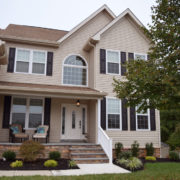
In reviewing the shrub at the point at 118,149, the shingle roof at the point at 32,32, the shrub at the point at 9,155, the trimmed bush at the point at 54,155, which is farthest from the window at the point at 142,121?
the shingle roof at the point at 32,32

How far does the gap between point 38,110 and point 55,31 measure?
6384mm

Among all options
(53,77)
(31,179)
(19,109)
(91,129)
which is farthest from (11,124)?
(31,179)

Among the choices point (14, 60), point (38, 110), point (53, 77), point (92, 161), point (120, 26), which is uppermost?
point (120, 26)

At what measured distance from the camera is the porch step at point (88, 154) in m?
8.66

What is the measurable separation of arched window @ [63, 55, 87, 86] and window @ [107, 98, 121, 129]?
6.79ft

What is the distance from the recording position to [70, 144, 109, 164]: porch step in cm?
866

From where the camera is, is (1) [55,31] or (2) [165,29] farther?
(1) [55,31]

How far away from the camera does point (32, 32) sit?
42.7ft

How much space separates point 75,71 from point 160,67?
6.33 meters

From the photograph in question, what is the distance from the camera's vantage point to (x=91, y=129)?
11008 millimetres

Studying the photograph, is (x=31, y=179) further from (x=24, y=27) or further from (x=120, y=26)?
(x=24, y=27)

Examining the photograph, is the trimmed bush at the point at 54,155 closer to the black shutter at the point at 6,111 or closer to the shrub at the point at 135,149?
the black shutter at the point at 6,111

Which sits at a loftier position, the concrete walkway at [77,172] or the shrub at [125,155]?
the shrub at [125,155]

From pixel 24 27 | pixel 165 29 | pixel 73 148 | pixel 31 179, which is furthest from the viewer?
pixel 24 27
